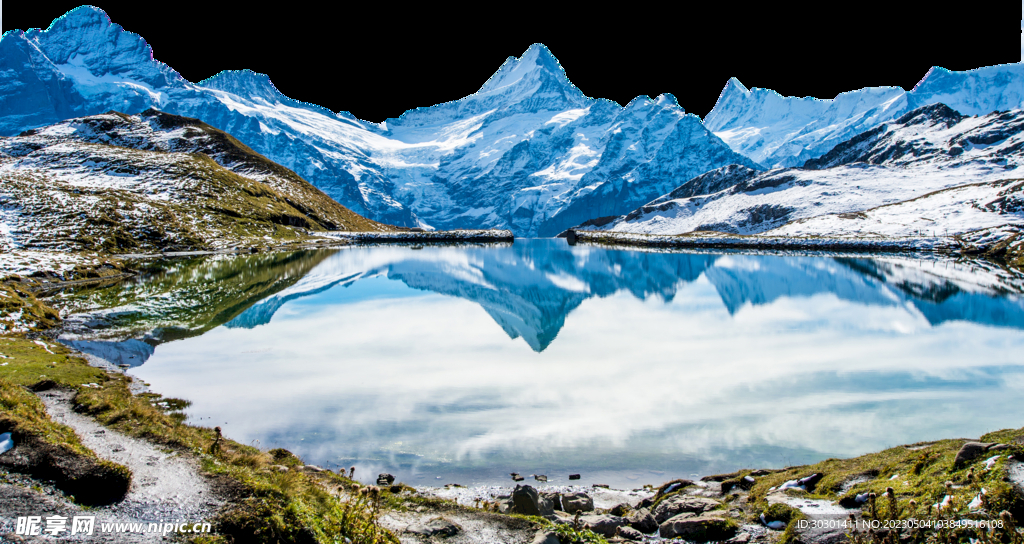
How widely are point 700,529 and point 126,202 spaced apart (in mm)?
152703

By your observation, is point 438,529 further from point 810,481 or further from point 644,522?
point 810,481

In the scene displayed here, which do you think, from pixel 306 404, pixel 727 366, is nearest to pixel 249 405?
pixel 306 404

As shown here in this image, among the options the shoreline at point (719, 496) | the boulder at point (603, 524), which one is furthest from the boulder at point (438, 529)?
the boulder at point (603, 524)

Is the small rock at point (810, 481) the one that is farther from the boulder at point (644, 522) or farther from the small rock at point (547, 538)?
the small rock at point (547, 538)

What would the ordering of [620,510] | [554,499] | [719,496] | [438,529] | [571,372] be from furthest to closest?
[571,372]
[719,496]
[620,510]
[554,499]
[438,529]

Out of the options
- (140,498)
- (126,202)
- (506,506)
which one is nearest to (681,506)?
(506,506)

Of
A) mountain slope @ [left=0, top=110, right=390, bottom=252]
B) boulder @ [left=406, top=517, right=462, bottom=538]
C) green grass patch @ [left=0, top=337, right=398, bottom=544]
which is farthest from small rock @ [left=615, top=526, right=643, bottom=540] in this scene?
mountain slope @ [left=0, top=110, right=390, bottom=252]

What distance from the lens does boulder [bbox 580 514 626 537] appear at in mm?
12188

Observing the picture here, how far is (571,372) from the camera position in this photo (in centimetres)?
2905

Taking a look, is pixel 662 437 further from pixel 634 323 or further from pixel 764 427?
pixel 634 323

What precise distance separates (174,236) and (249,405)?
395 ft

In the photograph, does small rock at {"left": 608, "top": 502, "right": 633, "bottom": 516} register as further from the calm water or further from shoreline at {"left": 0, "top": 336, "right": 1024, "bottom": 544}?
the calm water

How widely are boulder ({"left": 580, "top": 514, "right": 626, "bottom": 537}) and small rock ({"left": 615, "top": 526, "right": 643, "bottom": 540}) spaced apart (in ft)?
0.32

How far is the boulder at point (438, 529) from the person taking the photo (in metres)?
10.9
